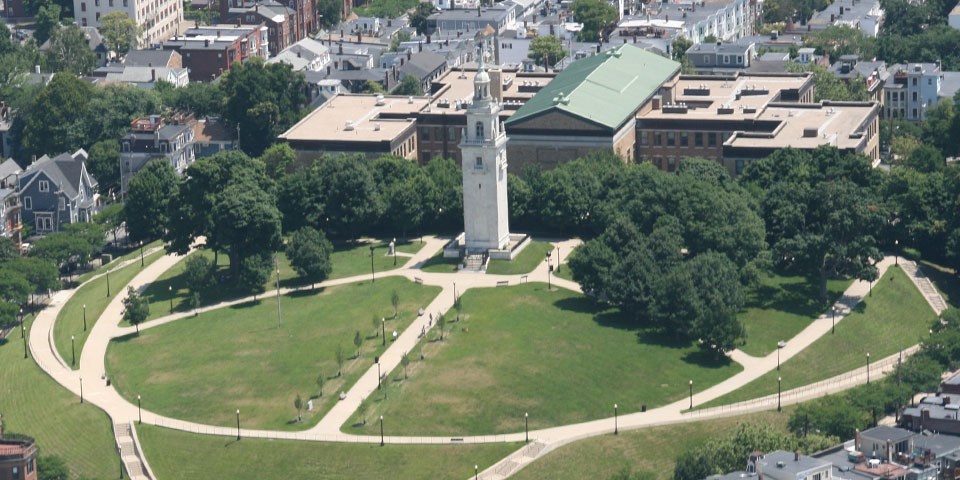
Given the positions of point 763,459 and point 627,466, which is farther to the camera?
point 627,466

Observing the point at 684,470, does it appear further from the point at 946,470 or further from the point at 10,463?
the point at 10,463

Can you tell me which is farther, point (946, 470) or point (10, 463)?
point (10, 463)

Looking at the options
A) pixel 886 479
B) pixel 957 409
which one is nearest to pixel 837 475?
pixel 886 479

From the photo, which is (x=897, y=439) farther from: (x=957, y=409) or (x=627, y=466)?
(x=627, y=466)

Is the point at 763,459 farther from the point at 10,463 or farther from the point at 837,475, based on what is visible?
the point at 10,463

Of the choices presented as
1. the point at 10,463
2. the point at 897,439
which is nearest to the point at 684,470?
the point at 897,439

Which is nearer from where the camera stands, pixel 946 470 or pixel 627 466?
pixel 946 470

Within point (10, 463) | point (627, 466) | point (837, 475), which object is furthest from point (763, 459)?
point (10, 463)
